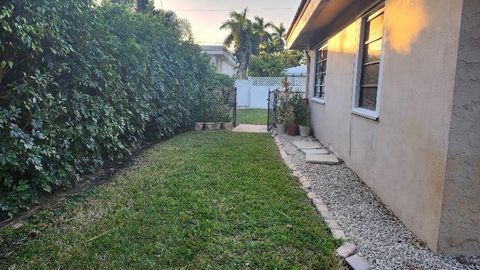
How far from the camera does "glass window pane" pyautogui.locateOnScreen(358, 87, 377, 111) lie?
14.3 feet

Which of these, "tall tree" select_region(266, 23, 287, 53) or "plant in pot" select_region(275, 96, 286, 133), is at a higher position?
"tall tree" select_region(266, 23, 287, 53)

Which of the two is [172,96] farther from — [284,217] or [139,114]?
[284,217]

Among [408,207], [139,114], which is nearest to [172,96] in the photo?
[139,114]

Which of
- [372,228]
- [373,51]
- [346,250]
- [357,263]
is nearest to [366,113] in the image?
[373,51]

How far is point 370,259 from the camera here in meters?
2.47

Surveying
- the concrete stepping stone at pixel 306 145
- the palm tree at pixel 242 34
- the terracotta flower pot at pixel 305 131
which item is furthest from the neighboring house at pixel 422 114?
the palm tree at pixel 242 34

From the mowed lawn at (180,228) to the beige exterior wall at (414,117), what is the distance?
81 centimetres

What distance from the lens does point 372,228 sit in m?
3.02

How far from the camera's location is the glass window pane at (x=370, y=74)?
4.33m

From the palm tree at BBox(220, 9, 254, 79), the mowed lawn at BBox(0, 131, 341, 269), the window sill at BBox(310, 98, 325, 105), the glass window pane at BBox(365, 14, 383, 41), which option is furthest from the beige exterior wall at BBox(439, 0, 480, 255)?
the palm tree at BBox(220, 9, 254, 79)

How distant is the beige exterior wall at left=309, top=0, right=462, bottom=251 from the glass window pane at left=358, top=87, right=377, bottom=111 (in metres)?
0.22

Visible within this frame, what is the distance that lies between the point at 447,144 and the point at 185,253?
2.08 m

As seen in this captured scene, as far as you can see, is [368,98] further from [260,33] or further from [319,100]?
[260,33]

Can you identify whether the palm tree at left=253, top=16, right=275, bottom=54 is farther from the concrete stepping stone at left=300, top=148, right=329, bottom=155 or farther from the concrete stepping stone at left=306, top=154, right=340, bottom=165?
the concrete stepping stone at left=306, top=154, right=340, bottom=165
